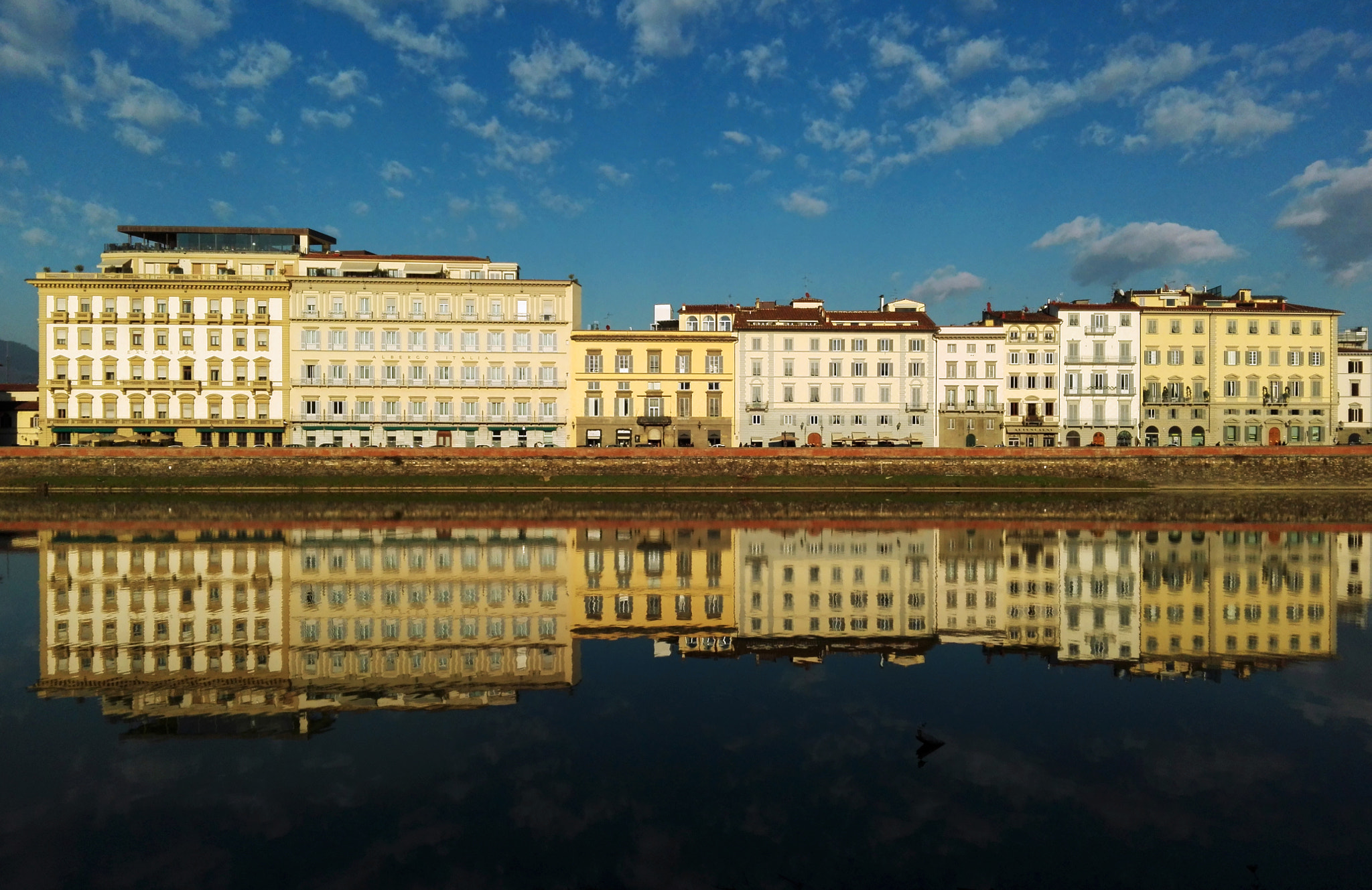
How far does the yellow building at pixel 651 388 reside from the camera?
6856cm

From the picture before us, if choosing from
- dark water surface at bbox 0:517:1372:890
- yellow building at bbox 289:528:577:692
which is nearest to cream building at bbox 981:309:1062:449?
dark water surface at bbox 0:517:1372:890

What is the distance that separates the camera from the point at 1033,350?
70438 mm

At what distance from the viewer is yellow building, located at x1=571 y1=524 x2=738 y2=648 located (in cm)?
1792

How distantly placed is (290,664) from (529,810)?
7.54 m

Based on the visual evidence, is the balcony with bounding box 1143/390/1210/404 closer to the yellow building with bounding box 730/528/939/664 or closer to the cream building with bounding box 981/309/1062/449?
the cream building with bounding box 981/309/1062/449

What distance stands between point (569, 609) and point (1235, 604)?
16.0 m

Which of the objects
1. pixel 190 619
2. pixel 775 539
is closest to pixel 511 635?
pixel 190 619

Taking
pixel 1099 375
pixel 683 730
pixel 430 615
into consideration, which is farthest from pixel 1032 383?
pixel 683 730

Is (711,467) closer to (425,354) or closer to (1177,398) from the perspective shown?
(425,354)

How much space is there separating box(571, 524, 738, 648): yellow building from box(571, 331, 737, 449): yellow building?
3515 centimetres

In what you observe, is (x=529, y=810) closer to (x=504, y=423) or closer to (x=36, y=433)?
(x=504, y=423)

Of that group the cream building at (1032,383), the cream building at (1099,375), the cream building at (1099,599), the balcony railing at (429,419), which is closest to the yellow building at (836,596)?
the cream building at (1099,599)

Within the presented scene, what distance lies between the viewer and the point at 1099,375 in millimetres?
70625

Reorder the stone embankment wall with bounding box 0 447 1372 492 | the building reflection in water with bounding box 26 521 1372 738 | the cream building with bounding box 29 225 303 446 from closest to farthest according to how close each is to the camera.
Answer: the building reflection in water with bounding box 26 521 1372 738 < the stone embankment wall with bounding box 0 447 1372 492 < the cream building with bounding box 29 225 303 446
